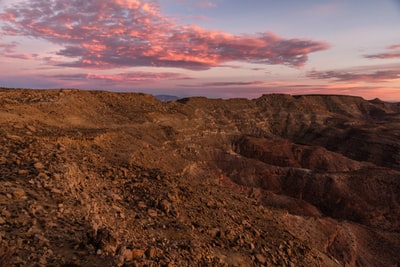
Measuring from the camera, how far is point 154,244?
8.96m

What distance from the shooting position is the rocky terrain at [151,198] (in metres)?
7.71

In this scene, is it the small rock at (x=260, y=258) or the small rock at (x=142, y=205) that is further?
the small rock at (x=142, y=205)

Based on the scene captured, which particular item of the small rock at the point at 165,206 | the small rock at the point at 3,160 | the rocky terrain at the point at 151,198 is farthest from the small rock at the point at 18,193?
the small rock at the point at 165,206

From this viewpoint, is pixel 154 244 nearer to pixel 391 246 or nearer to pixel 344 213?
pixel 391 246

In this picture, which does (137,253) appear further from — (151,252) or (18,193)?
(18,193)

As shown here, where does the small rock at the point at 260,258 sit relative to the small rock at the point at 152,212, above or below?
below

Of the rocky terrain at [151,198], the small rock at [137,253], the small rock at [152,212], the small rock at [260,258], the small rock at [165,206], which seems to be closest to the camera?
the small rock at [137,253]

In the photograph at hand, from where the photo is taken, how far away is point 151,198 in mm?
12461

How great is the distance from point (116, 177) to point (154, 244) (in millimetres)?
5414

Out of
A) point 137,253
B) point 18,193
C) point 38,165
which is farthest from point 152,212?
point 18,193

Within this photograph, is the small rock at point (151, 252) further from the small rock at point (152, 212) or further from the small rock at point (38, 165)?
the small rock at point (38, 165)

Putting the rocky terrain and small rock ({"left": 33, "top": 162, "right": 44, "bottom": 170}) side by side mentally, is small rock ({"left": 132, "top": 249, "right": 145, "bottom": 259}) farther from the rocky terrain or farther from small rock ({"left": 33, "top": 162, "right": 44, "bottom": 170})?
small rock ({"left": 33, "top": 162, "right": 44, "bottom": 170})

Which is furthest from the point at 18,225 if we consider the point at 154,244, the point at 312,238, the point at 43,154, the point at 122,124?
the point at 122,124

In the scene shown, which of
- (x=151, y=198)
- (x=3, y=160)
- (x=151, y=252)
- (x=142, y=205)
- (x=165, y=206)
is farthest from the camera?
(x=151, y=198)
